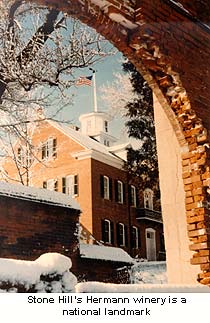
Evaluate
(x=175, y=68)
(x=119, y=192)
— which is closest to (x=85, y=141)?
(x=119, y=192)

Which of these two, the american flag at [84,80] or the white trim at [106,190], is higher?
the american flag at [84,80]

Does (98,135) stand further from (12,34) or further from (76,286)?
(76,286)

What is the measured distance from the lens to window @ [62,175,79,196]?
376 inches

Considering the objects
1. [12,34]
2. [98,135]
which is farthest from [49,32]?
[98,135]

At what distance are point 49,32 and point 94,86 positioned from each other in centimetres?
119

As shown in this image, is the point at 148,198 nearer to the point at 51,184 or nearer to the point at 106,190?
the point at 106,190

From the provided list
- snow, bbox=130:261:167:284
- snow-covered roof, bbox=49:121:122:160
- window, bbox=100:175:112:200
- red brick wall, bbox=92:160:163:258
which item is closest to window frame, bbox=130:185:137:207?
red brick wall, bbox=92:160:163:258

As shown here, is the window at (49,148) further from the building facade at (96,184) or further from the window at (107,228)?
the window at (107,228)

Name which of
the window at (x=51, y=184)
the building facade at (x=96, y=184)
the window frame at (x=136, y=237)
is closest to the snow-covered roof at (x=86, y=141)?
the building facade at (x=96, y=184)

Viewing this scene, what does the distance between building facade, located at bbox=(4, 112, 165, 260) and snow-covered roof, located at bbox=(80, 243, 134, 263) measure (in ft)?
4.63

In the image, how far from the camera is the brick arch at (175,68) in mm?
3855

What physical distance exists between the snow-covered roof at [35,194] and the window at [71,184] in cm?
206

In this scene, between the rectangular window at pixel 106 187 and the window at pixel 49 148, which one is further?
the rectangular window at pixel 106 187
